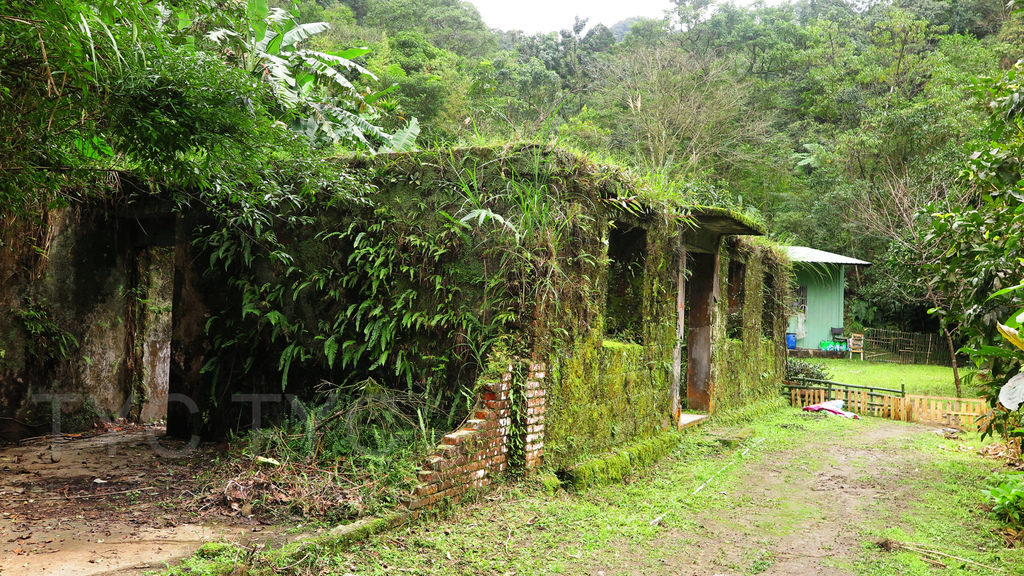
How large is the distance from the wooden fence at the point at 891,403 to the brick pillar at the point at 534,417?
979 centimetres

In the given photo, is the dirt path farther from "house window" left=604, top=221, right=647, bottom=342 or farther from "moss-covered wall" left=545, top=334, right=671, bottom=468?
"house window" left=604, top=221, right=647, bottom=342

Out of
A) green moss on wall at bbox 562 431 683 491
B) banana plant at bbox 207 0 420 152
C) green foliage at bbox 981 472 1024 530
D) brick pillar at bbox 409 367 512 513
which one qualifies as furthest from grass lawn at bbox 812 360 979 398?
banana plant at bbox 207 0 420 152

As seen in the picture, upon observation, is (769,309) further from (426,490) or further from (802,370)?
(426,490)

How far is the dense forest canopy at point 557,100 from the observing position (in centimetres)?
461

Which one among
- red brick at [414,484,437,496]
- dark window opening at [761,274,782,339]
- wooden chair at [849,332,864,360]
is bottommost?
red brick at [414,484,437,496]

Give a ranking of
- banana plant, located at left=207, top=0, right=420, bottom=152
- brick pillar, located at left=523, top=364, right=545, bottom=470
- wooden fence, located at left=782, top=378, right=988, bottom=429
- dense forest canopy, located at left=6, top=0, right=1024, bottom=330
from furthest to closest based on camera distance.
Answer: wooden fence, located at left=782, top=378, right=988, bottom=429, banana plant, located at left=207, top=0, right=420, bottom=152, brick pillar, located at left=523, top=364, right=545, bottom=470, dense forest canopy, located at left=6, top=0, right=1024, bottom=330

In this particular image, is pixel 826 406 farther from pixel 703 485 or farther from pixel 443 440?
pixel 443 440

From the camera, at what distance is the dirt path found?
16.9 feet

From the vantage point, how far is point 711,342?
442 inches

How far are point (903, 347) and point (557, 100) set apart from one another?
1556 centimetres

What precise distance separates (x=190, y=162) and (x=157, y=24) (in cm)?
108

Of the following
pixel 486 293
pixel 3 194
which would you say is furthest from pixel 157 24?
pixel 486 293

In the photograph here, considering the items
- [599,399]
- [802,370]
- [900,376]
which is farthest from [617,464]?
[900,376]

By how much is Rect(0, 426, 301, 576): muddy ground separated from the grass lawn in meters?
15.9
